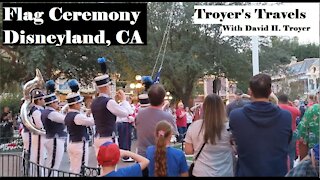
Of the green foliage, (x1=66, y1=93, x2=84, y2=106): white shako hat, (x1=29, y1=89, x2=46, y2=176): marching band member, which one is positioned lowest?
(x1=29, y1=89, x2=46, y2=176): marching band member

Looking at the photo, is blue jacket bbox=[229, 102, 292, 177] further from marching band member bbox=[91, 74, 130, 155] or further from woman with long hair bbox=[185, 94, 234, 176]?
marching band member bbox=[91, 74, 130, 155]

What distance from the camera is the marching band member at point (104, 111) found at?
6.68 meters

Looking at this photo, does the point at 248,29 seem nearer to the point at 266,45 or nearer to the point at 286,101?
the point at 286,101

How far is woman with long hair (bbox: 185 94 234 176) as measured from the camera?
171 inches

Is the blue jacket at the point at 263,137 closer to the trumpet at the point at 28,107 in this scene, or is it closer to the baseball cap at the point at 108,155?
the baseball cap at the point at 108,155

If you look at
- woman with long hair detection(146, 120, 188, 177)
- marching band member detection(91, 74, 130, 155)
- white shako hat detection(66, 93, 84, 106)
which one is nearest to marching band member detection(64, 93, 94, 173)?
white shako hat detection(66, 93, 84, 106)

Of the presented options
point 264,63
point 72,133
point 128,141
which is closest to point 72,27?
point 72,133

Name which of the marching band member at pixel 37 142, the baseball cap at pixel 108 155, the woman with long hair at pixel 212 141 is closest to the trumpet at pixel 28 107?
the marching band member at pixel 37 142

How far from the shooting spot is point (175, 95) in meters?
36.9

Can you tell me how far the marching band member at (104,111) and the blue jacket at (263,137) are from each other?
285 centimetres

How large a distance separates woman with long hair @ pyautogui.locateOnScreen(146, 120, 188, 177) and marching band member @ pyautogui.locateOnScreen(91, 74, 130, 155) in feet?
8.32

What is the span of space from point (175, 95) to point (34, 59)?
60.6ft

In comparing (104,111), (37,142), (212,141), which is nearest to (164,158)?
(212,141)

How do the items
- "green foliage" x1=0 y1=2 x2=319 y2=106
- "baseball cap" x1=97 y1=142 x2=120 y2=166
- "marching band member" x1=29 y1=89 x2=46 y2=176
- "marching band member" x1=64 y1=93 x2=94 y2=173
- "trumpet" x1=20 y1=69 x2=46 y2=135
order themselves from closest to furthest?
"baseball cap" x1=97 y1=142 x2=120 y2=166, "marching band member" x1=64 y1=93 x2=94 y2=173, "trumpet" x1=20 y1=69 x2=46 y2=135, "marching band member" x1=29 y1=89 x2=46 y2=176, "green foliage" x1=0 y1=2 x2=319 y2=106
